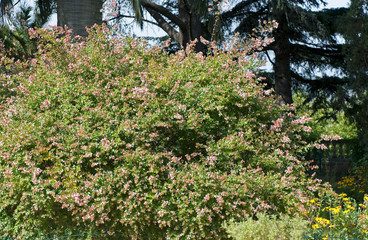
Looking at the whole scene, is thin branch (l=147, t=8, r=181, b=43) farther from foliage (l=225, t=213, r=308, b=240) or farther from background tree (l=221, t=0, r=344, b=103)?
foliage (l=225, t=213, r=308, b=240)

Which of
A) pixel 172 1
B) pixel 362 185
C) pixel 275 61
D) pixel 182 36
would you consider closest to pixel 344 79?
pixel 275 61

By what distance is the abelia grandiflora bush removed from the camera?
3990 millimetres

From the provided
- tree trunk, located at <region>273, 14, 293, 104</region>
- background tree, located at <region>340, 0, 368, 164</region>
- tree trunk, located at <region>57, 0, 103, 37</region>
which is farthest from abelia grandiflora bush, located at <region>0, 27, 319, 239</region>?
tree trunk, located at <region>273, 14, 293, 104</region>

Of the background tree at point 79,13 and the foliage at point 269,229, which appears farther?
the background tree at point 79,13

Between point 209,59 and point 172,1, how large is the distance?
20.5ft

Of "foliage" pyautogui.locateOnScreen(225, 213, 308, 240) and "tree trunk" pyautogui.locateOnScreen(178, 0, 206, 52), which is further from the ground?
"tree trunk" pyautogui.locateOnScreen(178, 0, 206, 52)

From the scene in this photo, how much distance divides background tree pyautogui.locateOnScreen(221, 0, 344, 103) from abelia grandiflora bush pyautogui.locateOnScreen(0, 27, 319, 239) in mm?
4703

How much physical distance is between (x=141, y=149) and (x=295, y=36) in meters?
7.35

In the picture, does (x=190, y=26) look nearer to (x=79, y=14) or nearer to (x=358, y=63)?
(x=79, y=14)

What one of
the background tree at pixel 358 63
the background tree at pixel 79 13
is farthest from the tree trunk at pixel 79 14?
the background tree at pixel 358 63

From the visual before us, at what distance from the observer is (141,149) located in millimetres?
4109

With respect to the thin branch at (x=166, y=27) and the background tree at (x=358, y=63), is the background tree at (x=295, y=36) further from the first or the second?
the thin branch at (x=166, y=27)

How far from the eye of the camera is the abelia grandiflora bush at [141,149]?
3.99m

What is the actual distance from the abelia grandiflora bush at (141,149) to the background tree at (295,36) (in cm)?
470
